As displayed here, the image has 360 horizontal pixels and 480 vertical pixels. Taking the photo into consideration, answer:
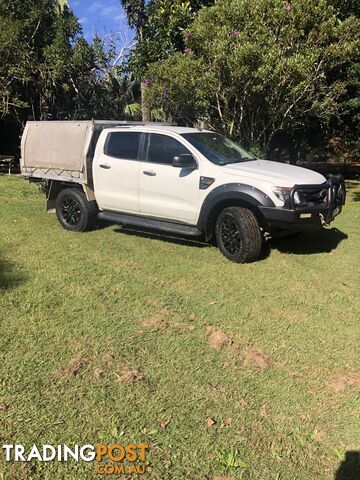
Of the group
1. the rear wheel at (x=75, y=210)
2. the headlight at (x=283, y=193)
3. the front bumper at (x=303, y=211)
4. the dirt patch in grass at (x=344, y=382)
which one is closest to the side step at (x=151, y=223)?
the rear wheel at (x=75, y=210)

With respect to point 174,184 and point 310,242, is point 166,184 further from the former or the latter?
point 310,242

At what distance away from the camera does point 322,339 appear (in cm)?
406

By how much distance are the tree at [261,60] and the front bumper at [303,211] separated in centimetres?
478

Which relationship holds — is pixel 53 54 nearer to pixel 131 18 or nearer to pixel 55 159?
pixel 131 18

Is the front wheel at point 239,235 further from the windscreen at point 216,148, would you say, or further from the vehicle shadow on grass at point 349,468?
the vehicle shadow on grass at point 349,468

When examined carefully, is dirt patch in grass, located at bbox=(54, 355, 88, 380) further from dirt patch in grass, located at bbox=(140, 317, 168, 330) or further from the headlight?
the headlight

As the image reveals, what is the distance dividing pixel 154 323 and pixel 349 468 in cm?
210

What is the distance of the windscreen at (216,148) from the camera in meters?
6.46

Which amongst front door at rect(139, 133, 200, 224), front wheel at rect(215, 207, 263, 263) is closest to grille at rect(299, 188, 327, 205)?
front wheel at rect(215, 207, 263, 263)

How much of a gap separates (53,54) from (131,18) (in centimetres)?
346

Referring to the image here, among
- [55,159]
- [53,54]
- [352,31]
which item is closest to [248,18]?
[352,31]

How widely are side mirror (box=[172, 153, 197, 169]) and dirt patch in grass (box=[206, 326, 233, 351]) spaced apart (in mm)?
2684

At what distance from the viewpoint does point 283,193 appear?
568 cm

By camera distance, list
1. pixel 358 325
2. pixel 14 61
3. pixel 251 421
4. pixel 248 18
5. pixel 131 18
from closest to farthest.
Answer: pixel 251 421, pixel 358 325, pixel 248 18, pixel 14 61, pixel 131 18
